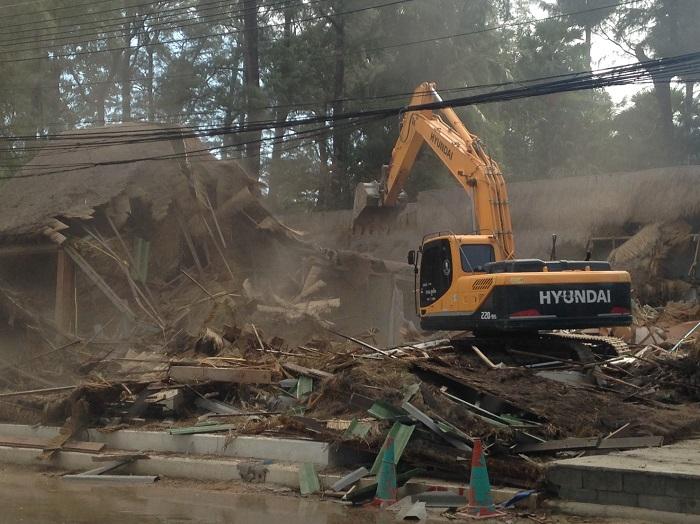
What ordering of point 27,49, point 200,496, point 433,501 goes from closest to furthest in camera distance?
point 433,501, point 200,496, point 27,49

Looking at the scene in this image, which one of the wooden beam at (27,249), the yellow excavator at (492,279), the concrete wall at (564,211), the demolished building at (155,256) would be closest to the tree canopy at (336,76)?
A: the concrete wall at (564,211)

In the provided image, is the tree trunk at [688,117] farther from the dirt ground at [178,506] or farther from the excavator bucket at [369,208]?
the dirt ground at [178,506]

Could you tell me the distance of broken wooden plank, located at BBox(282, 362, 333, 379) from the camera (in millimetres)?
12547

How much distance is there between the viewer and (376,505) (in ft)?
29.6

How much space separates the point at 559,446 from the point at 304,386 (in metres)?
4.47

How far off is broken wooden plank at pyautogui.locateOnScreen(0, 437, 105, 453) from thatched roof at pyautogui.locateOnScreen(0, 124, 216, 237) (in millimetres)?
8430

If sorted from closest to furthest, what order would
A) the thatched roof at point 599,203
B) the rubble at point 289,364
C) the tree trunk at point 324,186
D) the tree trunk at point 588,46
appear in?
the rubble at point 289,364, the thatched roof at point 599,203, the tree trunk at point 324,186, the tree trunk at point 588,46

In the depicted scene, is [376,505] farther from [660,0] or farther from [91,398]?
[660,0]

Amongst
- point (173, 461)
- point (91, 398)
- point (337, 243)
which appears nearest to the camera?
point (173, 461)

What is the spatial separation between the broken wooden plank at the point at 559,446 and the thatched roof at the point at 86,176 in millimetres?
14637

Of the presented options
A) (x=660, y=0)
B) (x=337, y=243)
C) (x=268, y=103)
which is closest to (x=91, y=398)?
(x=337, y=243)

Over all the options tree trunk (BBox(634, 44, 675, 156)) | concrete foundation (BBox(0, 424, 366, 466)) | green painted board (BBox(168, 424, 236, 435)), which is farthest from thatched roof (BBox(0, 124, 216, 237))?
tree trunk (BBox(634, 44, 675, 156))

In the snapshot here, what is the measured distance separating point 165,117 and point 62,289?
2196 centimetres

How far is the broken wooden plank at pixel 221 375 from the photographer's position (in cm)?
1293
